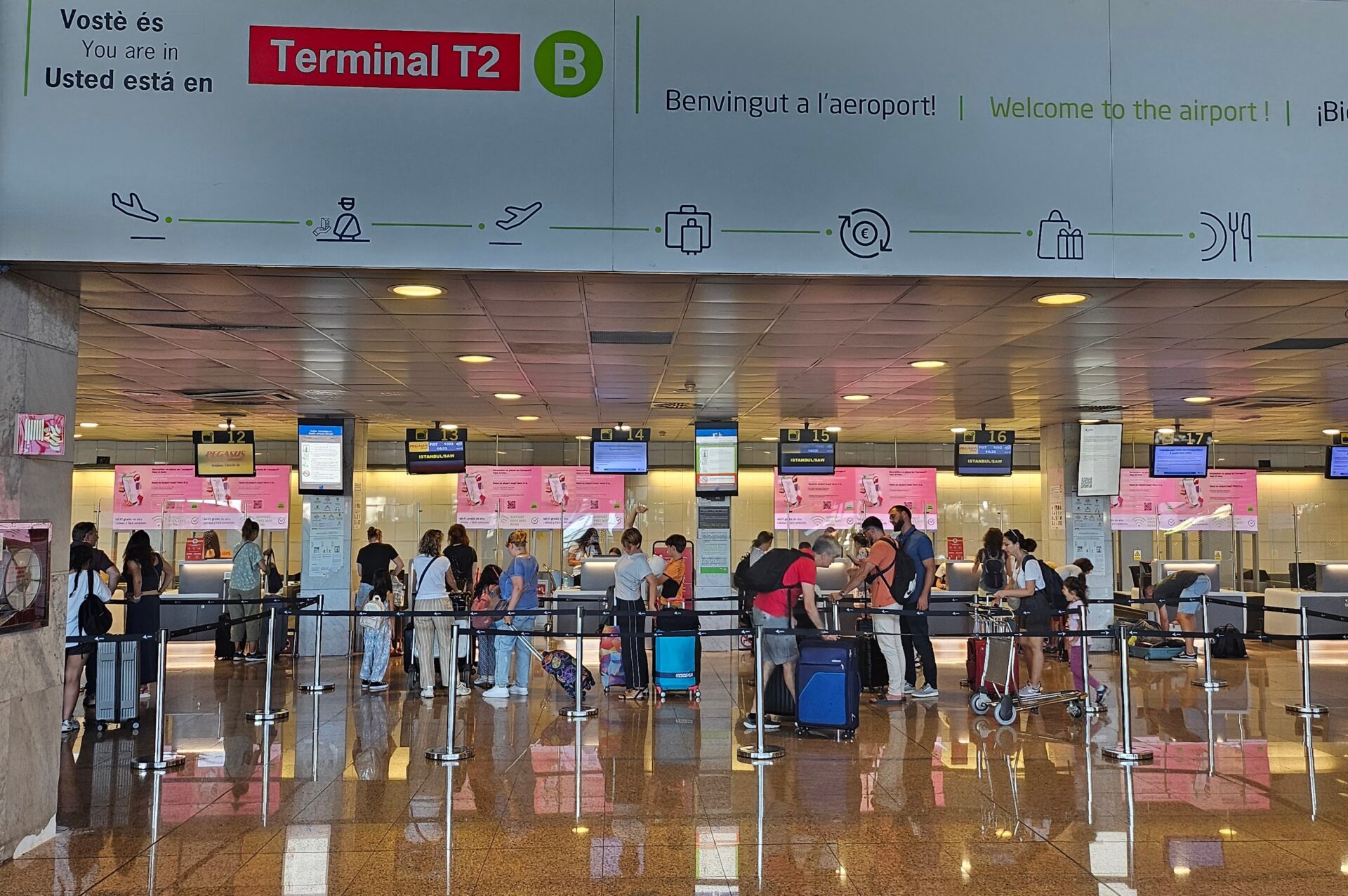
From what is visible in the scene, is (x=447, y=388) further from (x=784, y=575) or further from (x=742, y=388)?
(x=784, y=575)

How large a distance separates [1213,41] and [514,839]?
5418mm

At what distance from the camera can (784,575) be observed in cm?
854

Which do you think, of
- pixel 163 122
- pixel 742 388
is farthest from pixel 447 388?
pixel 163 122

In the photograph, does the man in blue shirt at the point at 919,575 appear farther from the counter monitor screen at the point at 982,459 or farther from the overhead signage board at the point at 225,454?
the overhead signage board at the point at 225,454

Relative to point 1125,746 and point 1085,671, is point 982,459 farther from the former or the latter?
point 1125,746

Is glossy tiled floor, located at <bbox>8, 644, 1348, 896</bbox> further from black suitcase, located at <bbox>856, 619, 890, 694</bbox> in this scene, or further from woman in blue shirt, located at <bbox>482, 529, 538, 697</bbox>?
black suitcase, located at <bbox>856, 619, 890, 694</bbox>

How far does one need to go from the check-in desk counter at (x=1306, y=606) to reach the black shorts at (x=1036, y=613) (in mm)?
8145

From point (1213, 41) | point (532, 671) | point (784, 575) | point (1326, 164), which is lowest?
point (532, 671)

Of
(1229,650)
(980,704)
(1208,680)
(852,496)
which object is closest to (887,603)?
(980,704)

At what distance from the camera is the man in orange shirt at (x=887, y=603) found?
33.8 ft

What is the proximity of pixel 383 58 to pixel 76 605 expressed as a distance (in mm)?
5661

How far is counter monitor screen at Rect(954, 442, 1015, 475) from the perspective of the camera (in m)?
15.3

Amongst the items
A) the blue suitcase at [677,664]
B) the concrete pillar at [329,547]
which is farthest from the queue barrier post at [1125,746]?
the concrete pillar at [329,547]

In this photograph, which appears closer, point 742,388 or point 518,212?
point 518,212
